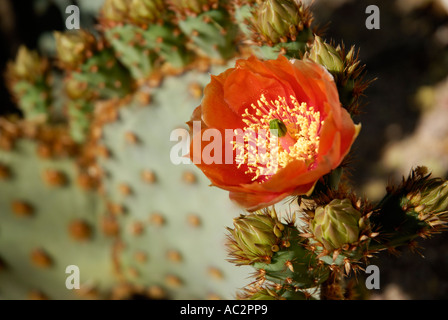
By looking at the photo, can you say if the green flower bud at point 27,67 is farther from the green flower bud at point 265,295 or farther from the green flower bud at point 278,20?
the green flower bud at point 265,295

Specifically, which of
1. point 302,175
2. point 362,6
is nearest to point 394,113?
point 362,6

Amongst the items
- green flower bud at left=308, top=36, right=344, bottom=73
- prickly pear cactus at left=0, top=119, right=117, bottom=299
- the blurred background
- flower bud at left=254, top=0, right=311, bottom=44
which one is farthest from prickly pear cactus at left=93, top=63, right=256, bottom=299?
the blurred background

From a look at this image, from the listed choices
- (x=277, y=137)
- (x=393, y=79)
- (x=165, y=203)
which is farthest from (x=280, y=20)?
(x=393, y=79)

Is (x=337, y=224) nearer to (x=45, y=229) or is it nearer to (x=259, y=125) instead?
(x=259, y=125)

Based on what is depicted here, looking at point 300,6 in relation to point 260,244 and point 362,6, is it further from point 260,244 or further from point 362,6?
point 362,6

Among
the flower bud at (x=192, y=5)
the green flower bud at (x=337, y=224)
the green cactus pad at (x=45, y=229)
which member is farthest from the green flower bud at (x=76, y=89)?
the green flower bud at (x=337, y=224)

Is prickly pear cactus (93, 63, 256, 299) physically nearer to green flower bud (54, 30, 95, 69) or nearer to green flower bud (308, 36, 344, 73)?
green flower bud (54, 30, 95, 69)
